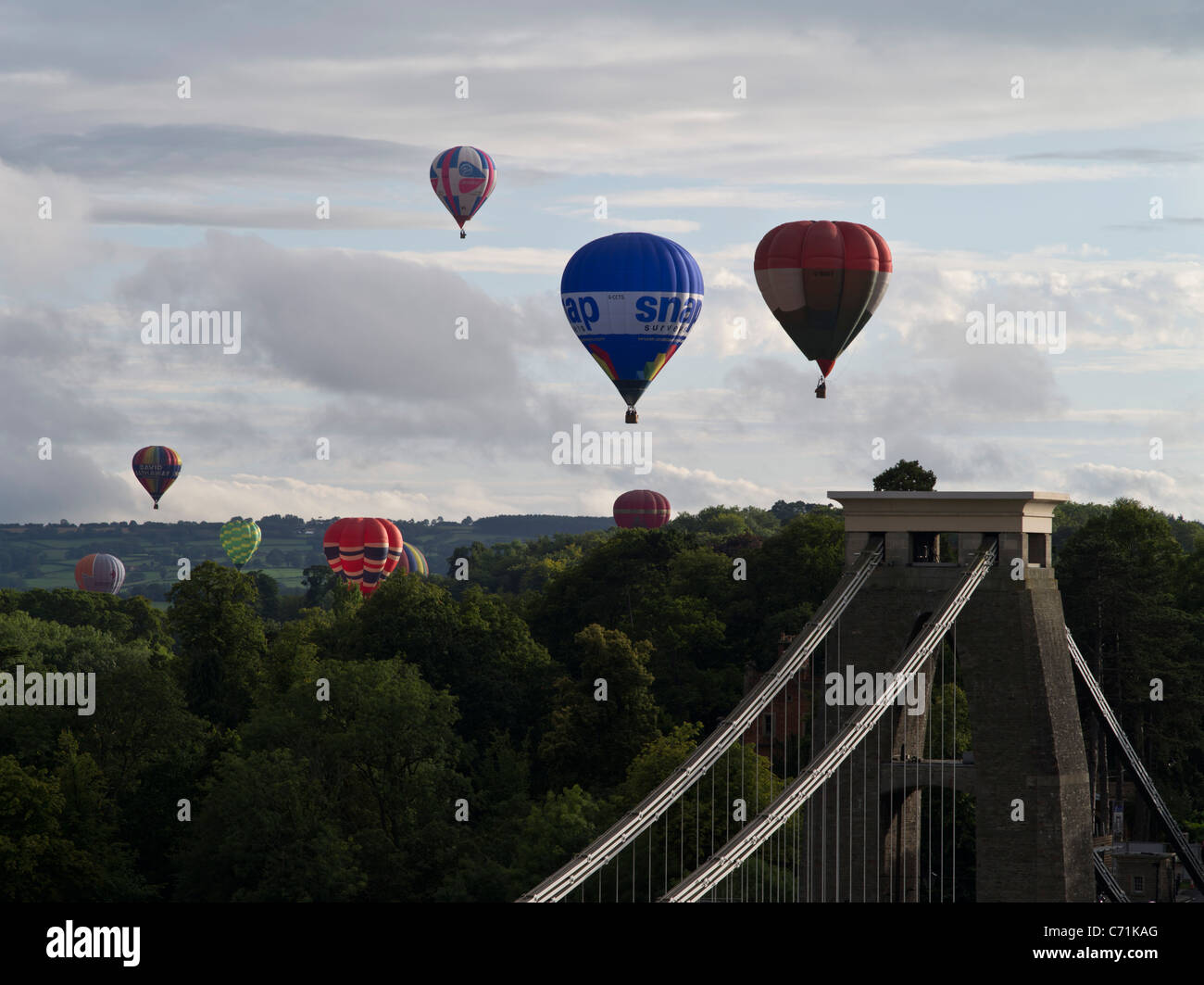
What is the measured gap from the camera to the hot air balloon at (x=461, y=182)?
91.2 metres

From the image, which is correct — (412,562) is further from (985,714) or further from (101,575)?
(985,714)

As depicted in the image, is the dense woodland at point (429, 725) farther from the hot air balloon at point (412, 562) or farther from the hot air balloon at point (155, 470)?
the hot air balloon at point (412, 562)

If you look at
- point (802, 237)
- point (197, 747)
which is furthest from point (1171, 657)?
point (197, 747)

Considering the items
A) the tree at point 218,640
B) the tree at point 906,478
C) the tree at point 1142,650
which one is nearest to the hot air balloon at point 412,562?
the tree at point 218,640

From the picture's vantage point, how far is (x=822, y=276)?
61.5 metres

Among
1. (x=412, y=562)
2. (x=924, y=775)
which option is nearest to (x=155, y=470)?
(x=412, y=562)

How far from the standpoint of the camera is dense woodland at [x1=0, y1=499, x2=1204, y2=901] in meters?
61.5

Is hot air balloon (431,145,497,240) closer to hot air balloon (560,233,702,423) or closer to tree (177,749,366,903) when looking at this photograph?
hot air balloon (560,233,702,423)

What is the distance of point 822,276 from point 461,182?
33.6 metres

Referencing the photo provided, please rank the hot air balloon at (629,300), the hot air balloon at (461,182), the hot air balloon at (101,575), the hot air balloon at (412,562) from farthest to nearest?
the hot air balloon at (101,575) < the hot air balloon at (412,562) < the hot air balloon at (461,182) < the hot air balloon at (629,300)

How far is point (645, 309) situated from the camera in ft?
220

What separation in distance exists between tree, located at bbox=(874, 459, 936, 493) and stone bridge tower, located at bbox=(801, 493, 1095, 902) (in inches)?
1356

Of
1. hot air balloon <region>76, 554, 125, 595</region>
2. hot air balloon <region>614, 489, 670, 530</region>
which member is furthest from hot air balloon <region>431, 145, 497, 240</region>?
hot air balloon <region>76, 554, 125, 595</region>

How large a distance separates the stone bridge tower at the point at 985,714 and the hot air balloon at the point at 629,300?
26.4 metres
